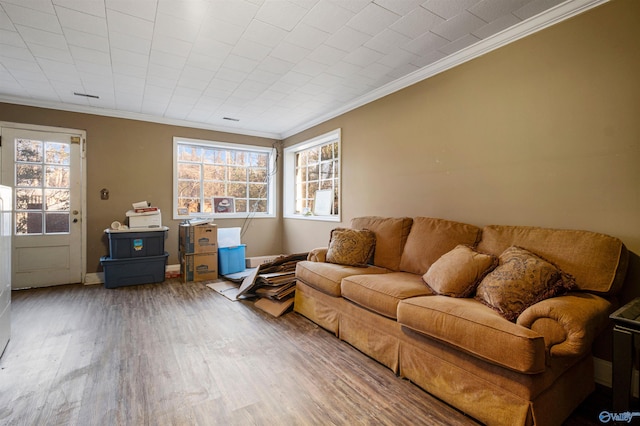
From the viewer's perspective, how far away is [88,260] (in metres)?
4.40

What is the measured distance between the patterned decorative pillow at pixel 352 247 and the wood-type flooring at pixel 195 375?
27.3 inches

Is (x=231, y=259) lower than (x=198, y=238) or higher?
lower

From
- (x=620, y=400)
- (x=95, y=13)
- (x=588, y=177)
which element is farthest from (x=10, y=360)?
(x=588, y=177)

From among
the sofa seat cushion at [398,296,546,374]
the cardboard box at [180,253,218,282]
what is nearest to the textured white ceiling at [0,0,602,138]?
the sofa seat cushion at [398,296,546,374]

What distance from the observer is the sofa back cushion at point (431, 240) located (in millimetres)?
2500

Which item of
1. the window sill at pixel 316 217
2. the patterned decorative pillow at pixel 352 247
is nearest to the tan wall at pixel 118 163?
the window sill at pixel 316 217

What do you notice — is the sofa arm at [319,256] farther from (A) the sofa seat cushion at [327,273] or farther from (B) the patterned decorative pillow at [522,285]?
(B) the patterned decorative pillow at [522,285]

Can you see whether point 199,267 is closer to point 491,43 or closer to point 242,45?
point 242,45

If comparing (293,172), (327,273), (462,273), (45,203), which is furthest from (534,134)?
(45,203)

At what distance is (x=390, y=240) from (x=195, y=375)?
198 centimetres

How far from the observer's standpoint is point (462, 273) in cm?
201

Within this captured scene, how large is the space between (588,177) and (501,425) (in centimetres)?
165

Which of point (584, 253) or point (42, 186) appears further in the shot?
point (42, 186)

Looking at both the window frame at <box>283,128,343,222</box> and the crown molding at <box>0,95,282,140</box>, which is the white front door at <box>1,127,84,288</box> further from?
the window frame at <box>283,128,343,222</box>
